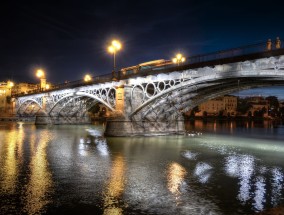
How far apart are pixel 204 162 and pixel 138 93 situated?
65.7 feet

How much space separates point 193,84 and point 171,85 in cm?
503

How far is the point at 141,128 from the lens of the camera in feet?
131

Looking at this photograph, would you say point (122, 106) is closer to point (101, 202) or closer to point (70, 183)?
point (70, 183)

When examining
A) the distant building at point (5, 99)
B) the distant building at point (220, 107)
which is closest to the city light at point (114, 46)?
the distant building at point (5, 99)

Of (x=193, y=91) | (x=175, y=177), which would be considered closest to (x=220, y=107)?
(x=193, y=91)

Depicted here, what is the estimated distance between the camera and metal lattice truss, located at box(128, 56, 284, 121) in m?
24.6

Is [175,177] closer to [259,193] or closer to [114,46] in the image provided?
[259,193]

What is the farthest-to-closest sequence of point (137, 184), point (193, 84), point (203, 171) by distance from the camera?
1. point (193, 84)
2. point (203, 171)
3. point (137, 184)

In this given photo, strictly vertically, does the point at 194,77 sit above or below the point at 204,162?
above

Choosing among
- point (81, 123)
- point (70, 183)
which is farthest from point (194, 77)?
point (81, 123)

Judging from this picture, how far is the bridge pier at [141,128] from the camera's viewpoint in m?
38.0

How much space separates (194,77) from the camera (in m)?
30.7

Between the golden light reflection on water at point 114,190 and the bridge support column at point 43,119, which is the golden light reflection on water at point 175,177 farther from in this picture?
the bridge support column at point 43,119

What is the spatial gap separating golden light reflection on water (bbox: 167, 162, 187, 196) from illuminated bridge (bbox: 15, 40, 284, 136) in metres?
10.8
